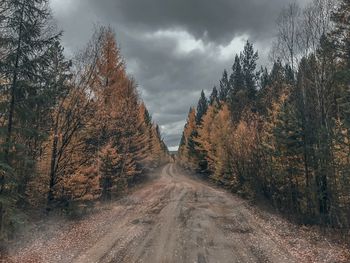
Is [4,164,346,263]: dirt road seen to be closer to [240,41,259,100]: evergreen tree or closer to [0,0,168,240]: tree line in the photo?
[0,0,168,240]: tree line

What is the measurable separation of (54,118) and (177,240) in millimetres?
11179

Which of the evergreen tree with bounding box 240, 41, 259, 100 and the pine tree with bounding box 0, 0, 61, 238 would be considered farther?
the evergreen tree with bounding box 240, 41, 259, 100

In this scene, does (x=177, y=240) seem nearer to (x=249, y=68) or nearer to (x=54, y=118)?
(x=54, y=118)

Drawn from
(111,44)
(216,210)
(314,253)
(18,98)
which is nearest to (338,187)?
(314,253)

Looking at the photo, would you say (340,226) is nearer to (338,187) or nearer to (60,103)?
(338,187)

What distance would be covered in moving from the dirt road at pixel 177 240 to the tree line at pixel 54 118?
6.24 ft

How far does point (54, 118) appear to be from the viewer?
64.5ft

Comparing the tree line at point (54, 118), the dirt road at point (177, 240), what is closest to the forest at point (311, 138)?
the dirt road at point (177, 240)

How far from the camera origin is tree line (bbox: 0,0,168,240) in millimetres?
13039

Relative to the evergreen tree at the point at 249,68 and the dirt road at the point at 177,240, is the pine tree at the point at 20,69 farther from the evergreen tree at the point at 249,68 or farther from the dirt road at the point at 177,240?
the evergreen tree at the point at 249,68

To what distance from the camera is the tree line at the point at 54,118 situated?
13.0m

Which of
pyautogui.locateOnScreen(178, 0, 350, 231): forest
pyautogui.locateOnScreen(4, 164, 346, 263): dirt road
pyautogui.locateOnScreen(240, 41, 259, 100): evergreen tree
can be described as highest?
pyautogui.locateOnScreen(240, 41, 259, 100): evergreen tree

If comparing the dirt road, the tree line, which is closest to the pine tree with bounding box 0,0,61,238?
the tree line

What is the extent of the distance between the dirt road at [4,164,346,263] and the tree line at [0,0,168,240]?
1.90 m
